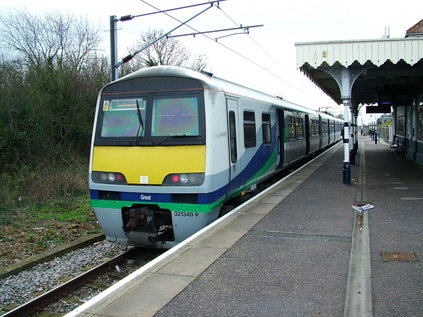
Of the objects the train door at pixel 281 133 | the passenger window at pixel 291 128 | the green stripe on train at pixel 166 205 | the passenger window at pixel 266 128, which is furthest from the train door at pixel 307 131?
the green stripe on train at pixel 166 205

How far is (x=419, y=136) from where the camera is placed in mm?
18375

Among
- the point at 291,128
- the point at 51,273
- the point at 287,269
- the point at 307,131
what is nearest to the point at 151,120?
the point at 51,273

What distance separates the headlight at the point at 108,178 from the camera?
693cm

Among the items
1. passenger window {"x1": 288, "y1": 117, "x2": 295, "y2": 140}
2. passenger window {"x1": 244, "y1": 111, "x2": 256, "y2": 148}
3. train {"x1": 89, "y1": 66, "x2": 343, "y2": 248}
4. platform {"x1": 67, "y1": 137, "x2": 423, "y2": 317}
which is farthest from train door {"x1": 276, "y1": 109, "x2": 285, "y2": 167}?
train {"x1": 89, "y1": 66, "x2": 343, "y2": 248}

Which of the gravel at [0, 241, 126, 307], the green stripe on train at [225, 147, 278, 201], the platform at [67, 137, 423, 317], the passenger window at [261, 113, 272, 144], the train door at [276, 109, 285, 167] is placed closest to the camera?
the platform at [67, 137, 423, 317]

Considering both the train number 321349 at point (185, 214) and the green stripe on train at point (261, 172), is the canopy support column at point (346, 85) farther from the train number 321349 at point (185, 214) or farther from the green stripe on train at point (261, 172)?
the train number 321349 at point (185, 214)

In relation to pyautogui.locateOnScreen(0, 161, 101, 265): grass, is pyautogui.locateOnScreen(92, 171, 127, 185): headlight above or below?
above

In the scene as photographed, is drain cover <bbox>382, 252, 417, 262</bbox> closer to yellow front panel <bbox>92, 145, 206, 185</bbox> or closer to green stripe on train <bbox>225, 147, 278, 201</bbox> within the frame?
yellow front panel <bbox>92, 145, 206, 185</bbox>

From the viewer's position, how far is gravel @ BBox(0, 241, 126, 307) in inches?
230

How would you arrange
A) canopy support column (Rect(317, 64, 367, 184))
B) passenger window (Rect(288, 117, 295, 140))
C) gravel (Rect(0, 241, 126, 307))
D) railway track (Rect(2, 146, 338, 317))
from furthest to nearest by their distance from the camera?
passenger window (Rect(288, 117, 295, 140)), canopy support column (Rect(317, 64, 367, 184)), gravel (Rect(0, 241, 126, 307)), railway track (Rect(2, 146, 338, 317))

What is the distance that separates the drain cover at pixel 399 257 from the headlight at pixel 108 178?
4039 mm

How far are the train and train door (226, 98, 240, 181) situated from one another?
19 millimetres

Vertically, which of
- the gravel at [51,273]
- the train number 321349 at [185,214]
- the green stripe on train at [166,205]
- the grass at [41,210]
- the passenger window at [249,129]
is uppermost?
the passenger window at [249,129]

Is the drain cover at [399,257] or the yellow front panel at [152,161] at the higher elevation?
the yellow front panel at [152,161]
